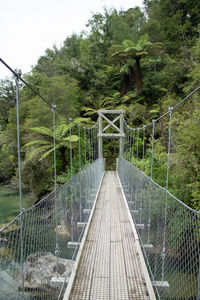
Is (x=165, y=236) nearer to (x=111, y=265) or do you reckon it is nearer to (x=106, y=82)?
(x=111, y=265)

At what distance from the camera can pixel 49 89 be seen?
6184 millimetres

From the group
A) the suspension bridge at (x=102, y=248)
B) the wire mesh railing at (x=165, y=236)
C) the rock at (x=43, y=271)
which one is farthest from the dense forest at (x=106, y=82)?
the rock at (x=43, y=271)

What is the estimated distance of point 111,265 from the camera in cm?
157

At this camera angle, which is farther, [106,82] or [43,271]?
[106,82]

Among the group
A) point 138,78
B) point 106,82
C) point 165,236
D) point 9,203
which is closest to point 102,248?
point 165,236

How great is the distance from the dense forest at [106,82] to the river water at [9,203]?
1.70ft

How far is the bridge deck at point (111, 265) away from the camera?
127cm

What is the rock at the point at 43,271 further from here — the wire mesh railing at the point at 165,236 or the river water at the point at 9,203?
the river water at the point at 9,203

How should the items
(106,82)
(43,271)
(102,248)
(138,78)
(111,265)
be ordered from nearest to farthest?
(111,265) → (102,248) → (43,271) → (138,78) → (106,82)

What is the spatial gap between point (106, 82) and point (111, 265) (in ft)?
27.9

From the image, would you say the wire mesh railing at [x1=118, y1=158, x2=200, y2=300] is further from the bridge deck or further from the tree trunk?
the tree trunk

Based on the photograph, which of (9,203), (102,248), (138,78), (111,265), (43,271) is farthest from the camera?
(138,78)

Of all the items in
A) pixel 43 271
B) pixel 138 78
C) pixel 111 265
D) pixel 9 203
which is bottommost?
pixel 9 203

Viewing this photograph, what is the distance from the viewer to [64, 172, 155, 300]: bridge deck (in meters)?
1.27
